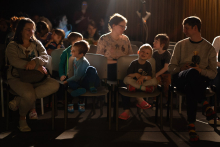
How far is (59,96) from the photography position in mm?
4129

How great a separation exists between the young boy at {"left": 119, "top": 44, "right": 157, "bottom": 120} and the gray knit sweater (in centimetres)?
29

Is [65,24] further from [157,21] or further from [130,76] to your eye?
[130,76]

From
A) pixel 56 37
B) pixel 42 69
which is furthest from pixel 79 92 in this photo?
pixel 56 37

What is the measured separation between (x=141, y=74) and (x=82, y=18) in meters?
3.93

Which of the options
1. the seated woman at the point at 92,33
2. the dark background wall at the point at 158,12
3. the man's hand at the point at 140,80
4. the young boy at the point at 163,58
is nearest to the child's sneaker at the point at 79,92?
the man's hand at the point at 140,80

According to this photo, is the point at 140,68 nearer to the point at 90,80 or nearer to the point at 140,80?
the point at 140,80

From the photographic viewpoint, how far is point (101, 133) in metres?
2.65

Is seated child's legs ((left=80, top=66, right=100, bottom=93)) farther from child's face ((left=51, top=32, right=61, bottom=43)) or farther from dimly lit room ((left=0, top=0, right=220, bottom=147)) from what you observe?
Answer: child's face ((left=51, top=32, right=61, bottom=43))

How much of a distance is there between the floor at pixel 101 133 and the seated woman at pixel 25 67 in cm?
25

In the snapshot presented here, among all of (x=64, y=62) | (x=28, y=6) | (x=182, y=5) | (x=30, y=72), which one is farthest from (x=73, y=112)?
(x=182, y=5)

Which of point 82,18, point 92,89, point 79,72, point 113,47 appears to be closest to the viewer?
point 92,89

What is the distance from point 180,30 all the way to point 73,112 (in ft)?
15.6

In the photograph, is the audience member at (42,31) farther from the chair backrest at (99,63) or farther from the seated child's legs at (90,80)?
the seated child's legs at (90,80)

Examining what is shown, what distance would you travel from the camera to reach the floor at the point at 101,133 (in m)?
2.36
